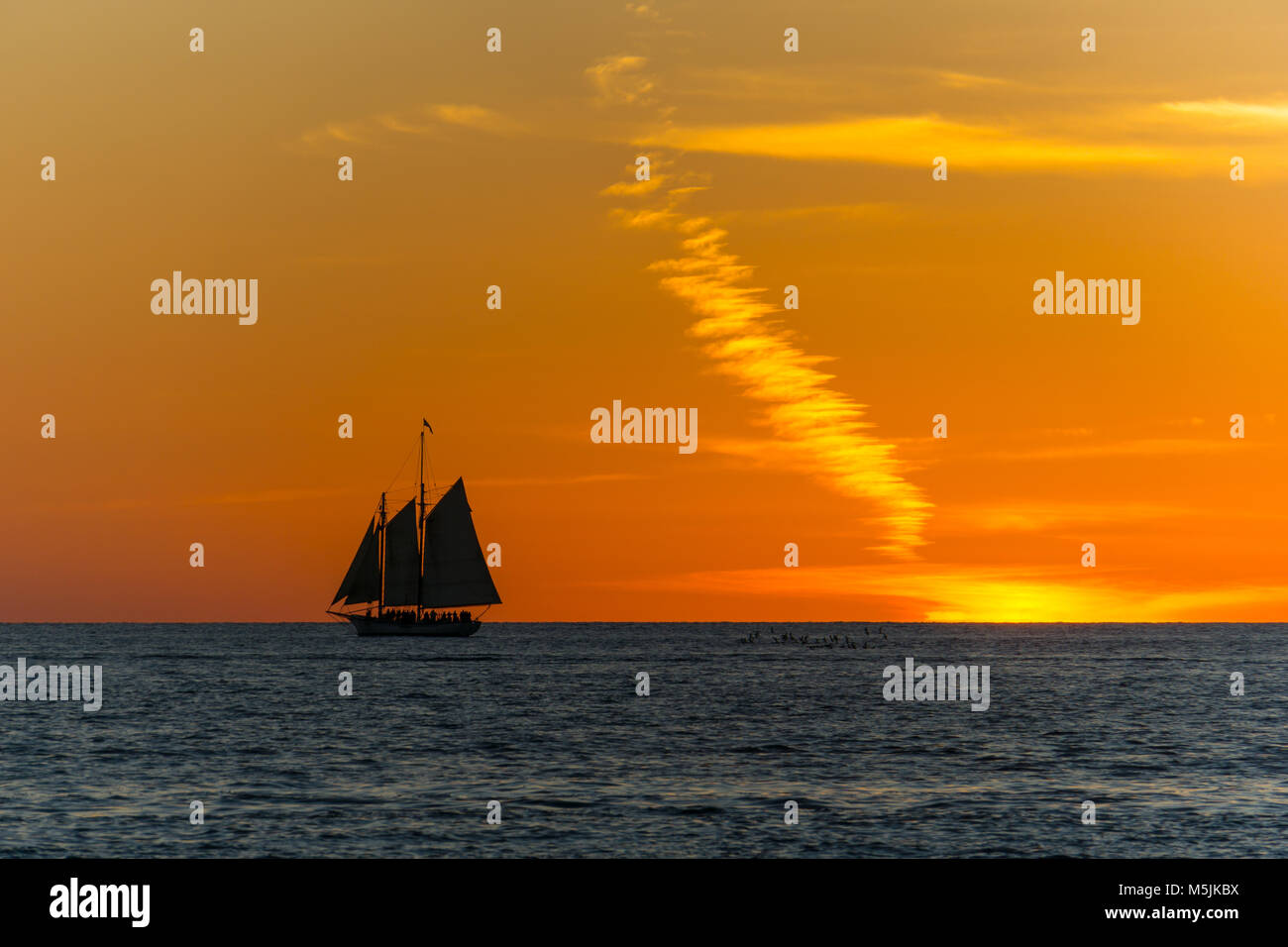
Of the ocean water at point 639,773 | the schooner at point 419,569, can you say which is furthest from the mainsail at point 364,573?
the ocean water at point 639,773

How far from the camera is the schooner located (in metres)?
165

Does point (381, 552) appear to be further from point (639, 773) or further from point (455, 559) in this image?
point (639, 773)

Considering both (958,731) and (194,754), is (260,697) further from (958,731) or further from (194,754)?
(958,731)

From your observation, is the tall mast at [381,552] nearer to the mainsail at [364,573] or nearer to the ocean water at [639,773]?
the mainsail at [364,573]

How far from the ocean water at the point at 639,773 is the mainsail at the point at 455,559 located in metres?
60.7

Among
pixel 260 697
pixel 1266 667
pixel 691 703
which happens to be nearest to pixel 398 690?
pixel 260 697

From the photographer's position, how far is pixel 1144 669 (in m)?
146

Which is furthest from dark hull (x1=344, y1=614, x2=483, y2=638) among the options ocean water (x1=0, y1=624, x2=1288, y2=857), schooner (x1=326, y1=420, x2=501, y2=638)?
ocean water (x1=0, y1=624, x2=1288, y2=857)

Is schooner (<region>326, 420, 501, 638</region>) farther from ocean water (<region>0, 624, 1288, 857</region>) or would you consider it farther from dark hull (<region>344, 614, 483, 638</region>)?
ocean water (<region>0, 624, 1288, 857</region>)

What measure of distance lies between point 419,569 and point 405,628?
10865 millimetres

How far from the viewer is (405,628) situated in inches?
7318

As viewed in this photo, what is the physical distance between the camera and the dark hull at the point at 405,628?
610 ft
